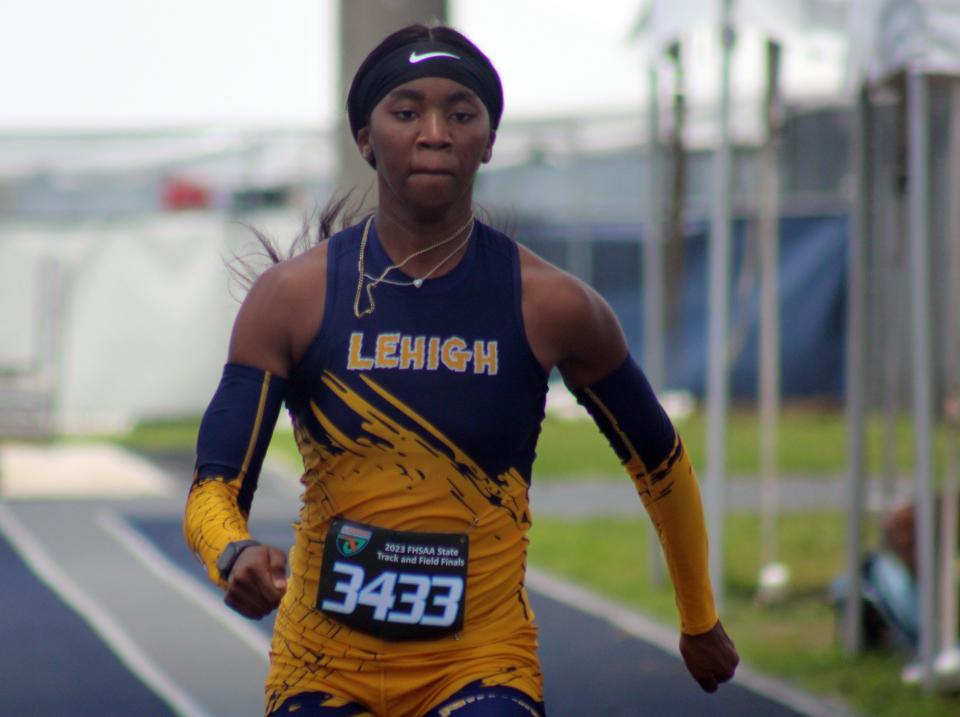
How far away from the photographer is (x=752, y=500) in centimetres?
1339

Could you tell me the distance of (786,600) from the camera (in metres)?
9.51

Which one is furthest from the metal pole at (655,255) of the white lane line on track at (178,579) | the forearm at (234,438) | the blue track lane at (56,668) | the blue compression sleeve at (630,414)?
the forearm at (234,438)

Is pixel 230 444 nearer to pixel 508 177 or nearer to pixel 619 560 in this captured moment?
pixel 619 560

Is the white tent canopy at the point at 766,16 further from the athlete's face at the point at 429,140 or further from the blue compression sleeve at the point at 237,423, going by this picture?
the blue compression sleeve at the point at 237,423

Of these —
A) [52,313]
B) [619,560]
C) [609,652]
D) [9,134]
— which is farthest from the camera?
[9,134]

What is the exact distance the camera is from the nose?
10.8 feet

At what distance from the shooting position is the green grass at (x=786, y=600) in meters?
7.30

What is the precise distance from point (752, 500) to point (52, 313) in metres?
6.67

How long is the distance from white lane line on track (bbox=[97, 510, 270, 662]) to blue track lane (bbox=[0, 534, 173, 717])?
25.2 inches

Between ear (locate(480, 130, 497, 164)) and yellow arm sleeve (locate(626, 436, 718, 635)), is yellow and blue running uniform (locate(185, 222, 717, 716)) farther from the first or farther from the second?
yellow arm sleeve (locate(626, 436, 718, 635))

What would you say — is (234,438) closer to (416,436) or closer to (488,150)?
(416,436)

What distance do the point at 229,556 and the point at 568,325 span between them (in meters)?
0.86

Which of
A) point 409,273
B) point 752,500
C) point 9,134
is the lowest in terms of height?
point 752,500

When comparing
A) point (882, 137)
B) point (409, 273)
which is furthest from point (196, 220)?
point (409, 273)
